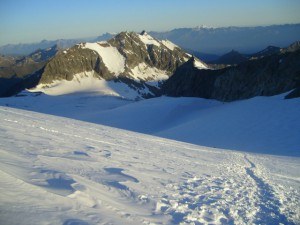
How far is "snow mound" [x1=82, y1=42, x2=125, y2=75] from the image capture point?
169m

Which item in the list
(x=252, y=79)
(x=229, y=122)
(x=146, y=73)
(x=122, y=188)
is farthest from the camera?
(x=146, y=73)

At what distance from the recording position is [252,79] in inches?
2311

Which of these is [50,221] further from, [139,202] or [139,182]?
[139,182]

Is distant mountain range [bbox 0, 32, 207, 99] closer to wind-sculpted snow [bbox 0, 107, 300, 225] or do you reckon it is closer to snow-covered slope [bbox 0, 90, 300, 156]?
snow-covered slope [bbox 0, 90, 300, 156]

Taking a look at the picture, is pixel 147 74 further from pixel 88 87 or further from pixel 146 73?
pixel 88 87

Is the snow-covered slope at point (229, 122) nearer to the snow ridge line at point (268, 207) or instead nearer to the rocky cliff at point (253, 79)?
the rocky cliff at point (253, 79)

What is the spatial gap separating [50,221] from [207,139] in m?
26.4

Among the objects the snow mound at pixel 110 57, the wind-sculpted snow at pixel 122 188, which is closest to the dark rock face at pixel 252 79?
the wind-sculpted snow at pixel 122 188

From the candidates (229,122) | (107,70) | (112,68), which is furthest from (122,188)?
(112,68)

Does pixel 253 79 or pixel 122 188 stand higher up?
pixel 253 79

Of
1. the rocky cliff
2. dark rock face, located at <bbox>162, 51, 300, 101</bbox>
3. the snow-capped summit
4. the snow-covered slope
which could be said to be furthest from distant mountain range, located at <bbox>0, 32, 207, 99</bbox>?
the snow-covered slope

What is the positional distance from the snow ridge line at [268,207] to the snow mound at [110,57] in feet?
525

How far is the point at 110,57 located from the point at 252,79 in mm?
125853

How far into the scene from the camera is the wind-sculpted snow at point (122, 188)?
629 centimetres
